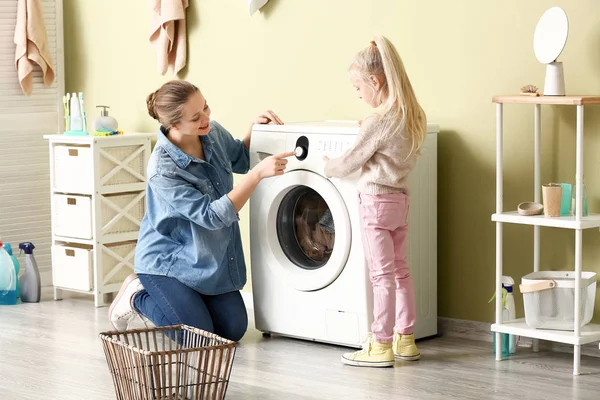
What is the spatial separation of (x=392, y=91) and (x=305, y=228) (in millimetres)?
650

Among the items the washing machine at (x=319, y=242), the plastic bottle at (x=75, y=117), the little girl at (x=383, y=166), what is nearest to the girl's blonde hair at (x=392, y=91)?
the little girl at (x=383, y=166)

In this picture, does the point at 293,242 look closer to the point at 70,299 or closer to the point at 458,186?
the point at 458,186

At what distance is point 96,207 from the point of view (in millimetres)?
3893

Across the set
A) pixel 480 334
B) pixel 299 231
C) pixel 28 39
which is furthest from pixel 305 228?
pixel 28 39

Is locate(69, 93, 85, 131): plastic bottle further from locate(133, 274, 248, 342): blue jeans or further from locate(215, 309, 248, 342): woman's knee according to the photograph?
locate(215, 309, 248, 342): woman's knee

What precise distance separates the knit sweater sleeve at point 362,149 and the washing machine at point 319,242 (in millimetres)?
115

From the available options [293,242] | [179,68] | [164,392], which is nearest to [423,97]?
[293,242]

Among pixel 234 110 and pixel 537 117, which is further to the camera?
pixel 234 110

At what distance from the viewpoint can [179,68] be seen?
3959 millimetres

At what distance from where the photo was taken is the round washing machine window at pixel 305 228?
3170 millimetres

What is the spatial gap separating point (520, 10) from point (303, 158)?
832mm

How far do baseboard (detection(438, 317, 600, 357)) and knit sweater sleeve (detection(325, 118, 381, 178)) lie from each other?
749 millimetres

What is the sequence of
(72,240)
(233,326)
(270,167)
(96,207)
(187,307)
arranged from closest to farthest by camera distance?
(270,167), (187,307), (233,326), (96,207), (72,240)

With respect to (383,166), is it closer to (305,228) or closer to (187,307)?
(305,228)
